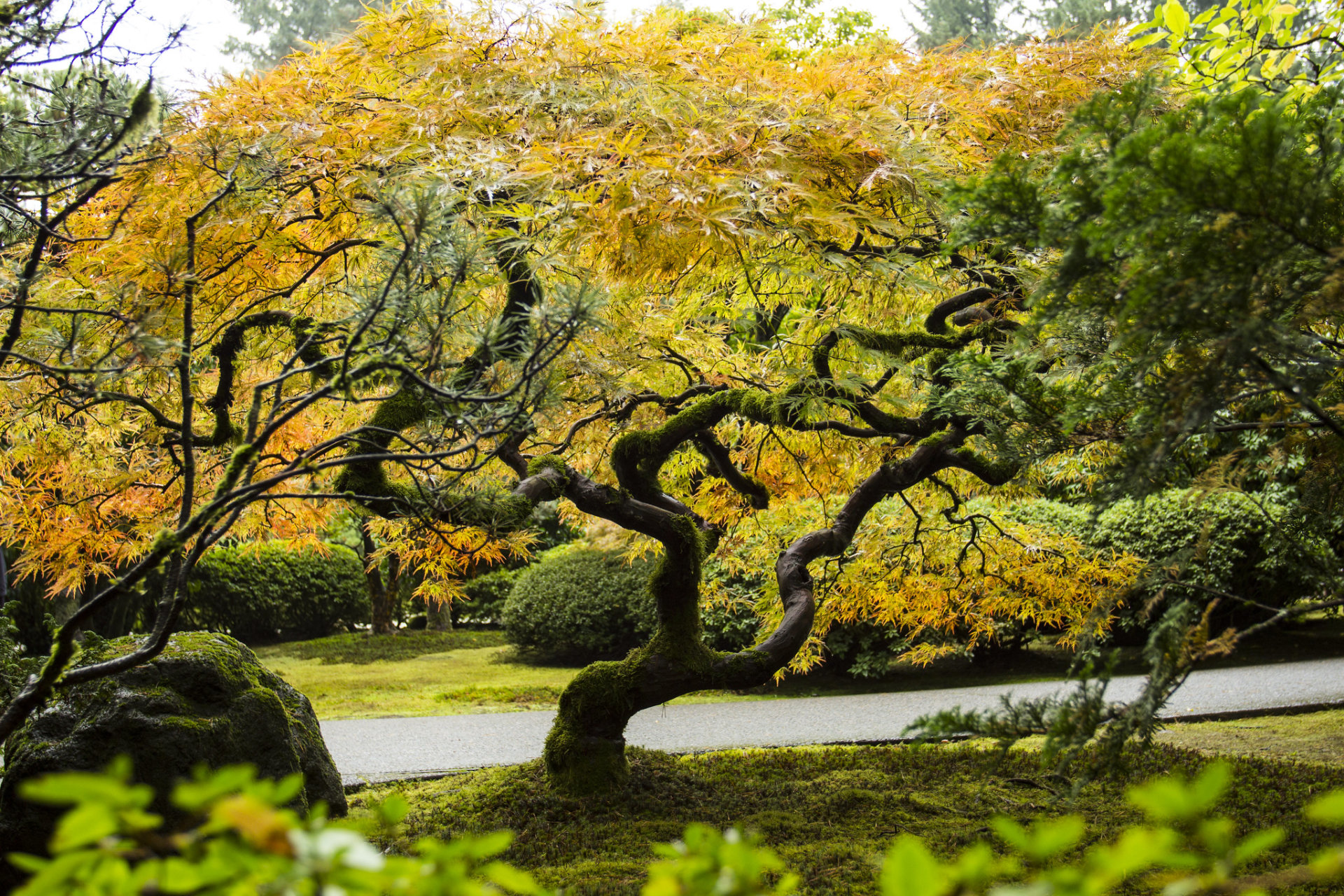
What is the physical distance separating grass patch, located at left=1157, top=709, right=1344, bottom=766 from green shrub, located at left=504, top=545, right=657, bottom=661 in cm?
491

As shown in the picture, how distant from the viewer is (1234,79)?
462 cm

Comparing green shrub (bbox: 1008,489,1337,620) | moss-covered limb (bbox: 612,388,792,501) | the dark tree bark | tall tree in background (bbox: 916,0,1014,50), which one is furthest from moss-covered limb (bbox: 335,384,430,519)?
tall tree in background (bbox: 916,0,1014,50)

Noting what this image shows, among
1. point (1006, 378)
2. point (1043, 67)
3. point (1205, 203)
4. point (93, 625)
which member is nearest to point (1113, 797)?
point (1006, 378)

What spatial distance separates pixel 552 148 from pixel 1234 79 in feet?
11.8

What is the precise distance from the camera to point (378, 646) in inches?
465

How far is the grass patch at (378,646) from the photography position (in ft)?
37.1

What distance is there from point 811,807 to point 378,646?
28.7 feet

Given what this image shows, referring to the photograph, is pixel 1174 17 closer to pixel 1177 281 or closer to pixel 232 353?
pixel 1177 281

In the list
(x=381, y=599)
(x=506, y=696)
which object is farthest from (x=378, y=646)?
(x=506, y=696)

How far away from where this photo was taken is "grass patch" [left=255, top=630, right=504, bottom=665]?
11.3m

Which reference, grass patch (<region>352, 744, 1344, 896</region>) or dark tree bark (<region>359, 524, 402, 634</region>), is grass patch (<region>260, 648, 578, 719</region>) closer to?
dark tree bark (<region>359, 524, 402, 634</region>)

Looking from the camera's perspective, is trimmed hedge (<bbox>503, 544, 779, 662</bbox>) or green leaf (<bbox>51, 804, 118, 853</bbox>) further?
trimmed hedge (<bbox>503, 544, 779, 662</bbox>)

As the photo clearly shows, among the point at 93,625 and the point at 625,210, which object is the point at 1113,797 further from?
the point at 93,625

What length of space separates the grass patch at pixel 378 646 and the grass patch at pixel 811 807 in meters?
6.60
